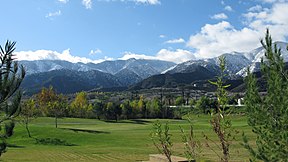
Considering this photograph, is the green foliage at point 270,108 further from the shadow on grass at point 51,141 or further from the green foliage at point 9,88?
the shadow on grass at point 51,141

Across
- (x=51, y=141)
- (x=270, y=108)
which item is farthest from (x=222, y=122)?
(x=51, y=141)

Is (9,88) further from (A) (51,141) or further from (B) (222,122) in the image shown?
(A) (51,141)

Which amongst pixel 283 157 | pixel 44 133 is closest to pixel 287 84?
pixel 283 157

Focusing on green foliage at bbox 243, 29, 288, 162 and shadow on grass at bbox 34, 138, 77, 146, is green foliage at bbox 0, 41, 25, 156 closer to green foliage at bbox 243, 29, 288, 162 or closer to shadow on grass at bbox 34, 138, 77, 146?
green foliage at bbox 243, 29, 288, 162

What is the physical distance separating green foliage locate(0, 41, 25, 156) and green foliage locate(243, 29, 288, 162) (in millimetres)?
7378

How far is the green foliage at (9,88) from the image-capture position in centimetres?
1039

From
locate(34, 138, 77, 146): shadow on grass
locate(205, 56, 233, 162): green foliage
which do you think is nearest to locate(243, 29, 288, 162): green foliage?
locate(205, 56, 233, 162): green foliage

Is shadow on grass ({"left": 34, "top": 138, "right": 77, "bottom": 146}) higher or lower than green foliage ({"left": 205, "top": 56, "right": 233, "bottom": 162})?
lower

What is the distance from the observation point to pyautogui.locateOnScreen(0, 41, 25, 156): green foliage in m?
10.4

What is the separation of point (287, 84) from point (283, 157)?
7.21 ft

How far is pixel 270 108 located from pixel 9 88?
338 inches

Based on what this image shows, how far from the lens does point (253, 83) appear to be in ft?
37.9

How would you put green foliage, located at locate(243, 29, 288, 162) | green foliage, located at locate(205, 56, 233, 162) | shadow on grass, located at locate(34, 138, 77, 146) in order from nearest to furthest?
green foliage, located at locate(205, 56, 233, 162), green foliage, located at locate(243, 29, 288, 162), shadow on grass, located at locate(34, 138, 77, 146)

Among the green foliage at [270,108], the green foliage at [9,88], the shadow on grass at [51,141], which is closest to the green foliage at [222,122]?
the green foliage at [270,108]
